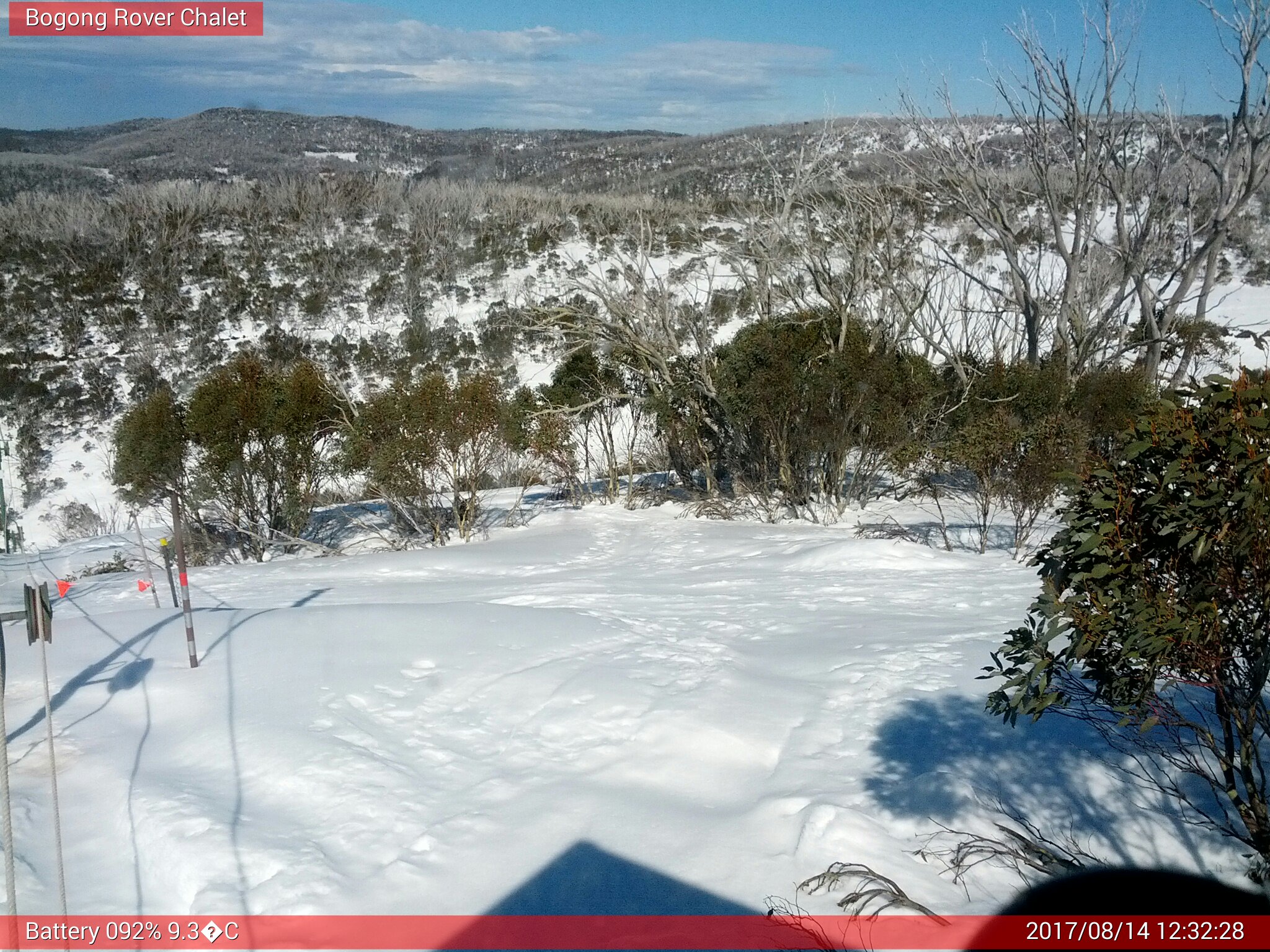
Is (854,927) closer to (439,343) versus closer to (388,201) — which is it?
(439,343)

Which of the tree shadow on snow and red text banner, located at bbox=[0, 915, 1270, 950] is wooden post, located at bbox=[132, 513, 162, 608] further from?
the tree shadow on snow

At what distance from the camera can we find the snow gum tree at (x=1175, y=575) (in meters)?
3.09

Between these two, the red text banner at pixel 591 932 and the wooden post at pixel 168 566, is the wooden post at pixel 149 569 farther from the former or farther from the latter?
the red text banner at pixel 591 932

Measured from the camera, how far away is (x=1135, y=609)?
3209mm

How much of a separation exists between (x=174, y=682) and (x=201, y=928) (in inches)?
114

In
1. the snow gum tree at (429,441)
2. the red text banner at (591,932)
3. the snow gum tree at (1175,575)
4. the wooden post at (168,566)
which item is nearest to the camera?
the snow gum tree at (1175,575)

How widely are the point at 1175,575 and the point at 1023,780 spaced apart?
6.53 feet

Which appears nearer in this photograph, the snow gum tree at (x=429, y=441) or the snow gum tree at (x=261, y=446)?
the snow gum tree at (x=429, y=441)

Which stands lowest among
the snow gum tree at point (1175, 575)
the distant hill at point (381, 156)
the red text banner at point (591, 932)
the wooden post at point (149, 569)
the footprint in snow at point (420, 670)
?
the wooden post at point (149, 569)

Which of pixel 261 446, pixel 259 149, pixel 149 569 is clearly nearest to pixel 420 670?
pixel 149 569

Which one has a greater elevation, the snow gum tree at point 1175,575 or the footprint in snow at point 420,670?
the snow gum tree at point 1175,575

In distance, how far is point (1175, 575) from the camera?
3344mm

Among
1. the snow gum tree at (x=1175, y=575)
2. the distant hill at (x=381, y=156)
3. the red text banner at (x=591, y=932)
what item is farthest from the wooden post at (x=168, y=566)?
the distant hill at (x=381, y=156)

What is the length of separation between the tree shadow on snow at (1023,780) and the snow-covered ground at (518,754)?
0.02 m
